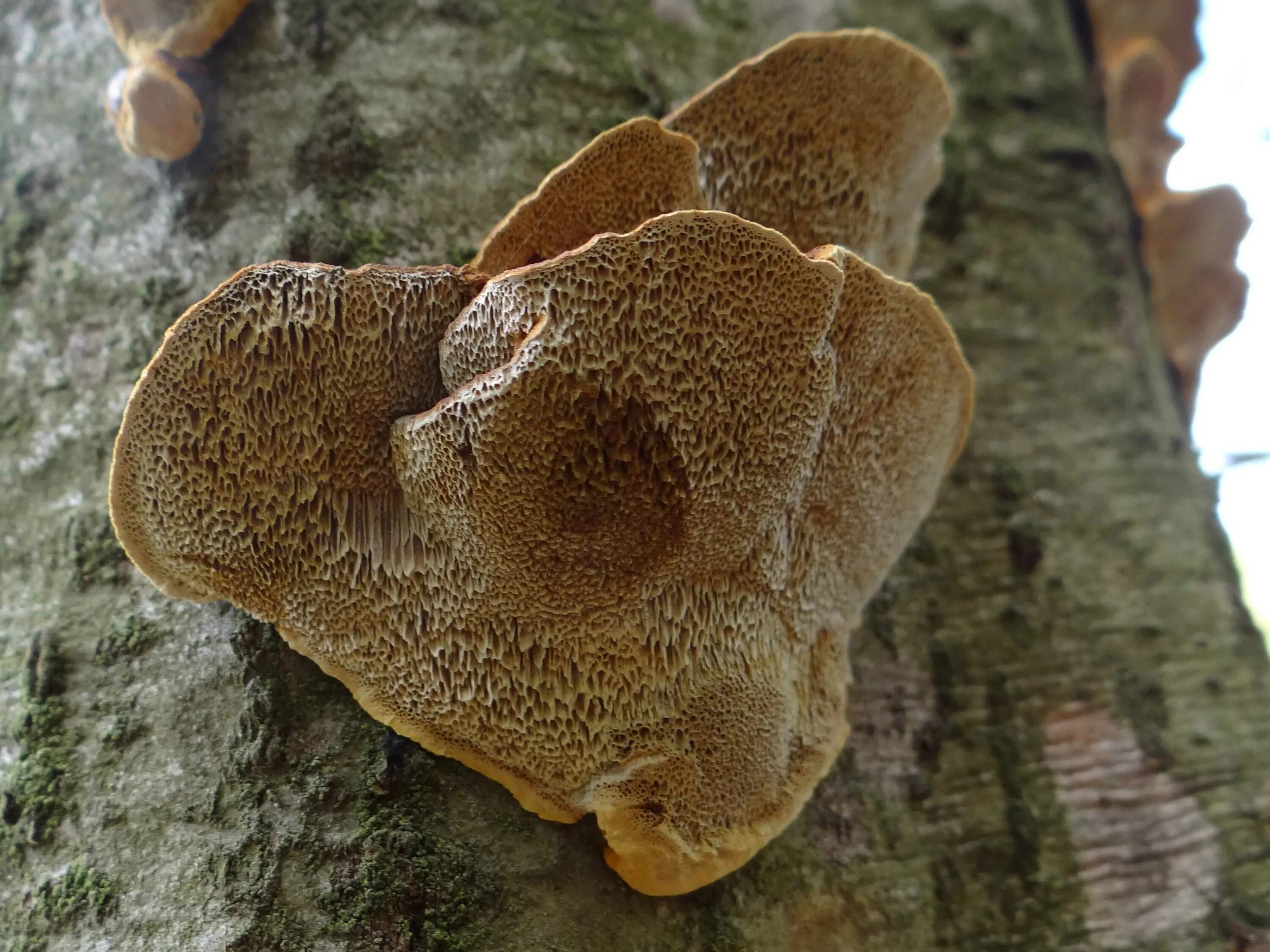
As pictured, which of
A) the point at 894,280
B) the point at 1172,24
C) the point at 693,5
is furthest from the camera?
the point at 1172,24

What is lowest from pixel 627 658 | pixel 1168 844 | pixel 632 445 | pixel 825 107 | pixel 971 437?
pixel 1168 844

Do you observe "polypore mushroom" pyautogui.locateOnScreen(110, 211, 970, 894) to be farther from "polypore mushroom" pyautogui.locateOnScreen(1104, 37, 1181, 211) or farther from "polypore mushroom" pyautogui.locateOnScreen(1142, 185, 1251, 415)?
"polypore mushroom" pyautogui.locateOnScreen(1104, 37, 1181, 211)

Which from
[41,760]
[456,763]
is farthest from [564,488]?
[41,760]

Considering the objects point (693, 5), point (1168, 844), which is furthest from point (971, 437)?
point (693, 5)

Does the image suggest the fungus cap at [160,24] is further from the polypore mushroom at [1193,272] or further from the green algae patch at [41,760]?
the polypore mushroom at [1193,272]

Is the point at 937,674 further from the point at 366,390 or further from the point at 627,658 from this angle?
the point at 366,390
